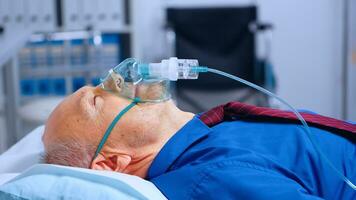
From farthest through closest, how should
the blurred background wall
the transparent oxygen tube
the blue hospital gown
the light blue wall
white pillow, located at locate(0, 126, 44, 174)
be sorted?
the light blue wall, the blurred background wall, white pillow, located at locate(0, 126, 44, 174), the transparent oxygen tube, the blue hospital gown

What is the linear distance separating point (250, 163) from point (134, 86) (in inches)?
14.4

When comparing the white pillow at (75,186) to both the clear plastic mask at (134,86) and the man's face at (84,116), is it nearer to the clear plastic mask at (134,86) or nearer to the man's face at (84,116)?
the man's face at (84,116)

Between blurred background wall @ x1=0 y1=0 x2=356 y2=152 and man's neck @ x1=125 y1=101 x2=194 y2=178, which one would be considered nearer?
man's neck @ x1=125 y1=101 x2=194 y2=178

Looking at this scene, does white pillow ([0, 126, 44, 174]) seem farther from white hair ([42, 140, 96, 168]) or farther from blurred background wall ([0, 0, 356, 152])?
blurred background wall ([0, 0, 356, 152])

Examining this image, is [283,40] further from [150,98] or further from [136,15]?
[150,98]

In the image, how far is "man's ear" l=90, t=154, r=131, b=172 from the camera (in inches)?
45.6

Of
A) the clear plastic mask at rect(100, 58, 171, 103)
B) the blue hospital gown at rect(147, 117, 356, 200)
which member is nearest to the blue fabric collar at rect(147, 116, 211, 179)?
the blue hospital gown at rect(147, 117, 356, 200)

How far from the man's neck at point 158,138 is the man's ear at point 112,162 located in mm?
20

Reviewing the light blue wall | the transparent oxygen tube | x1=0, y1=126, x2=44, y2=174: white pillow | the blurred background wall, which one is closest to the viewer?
the transparent oxygen tube

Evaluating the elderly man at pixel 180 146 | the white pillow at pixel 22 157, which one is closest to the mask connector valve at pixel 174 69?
the elderly man at pixel 180 146

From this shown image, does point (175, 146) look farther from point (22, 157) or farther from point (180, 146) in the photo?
point (22, 157)

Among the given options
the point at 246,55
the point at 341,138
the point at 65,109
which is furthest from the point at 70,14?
the point at 341,138

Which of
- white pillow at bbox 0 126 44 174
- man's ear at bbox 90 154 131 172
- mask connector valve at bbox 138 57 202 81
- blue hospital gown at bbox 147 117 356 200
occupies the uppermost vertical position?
mask connector valve at bbox 138 57 202 81

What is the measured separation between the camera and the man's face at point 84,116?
1149 mm
